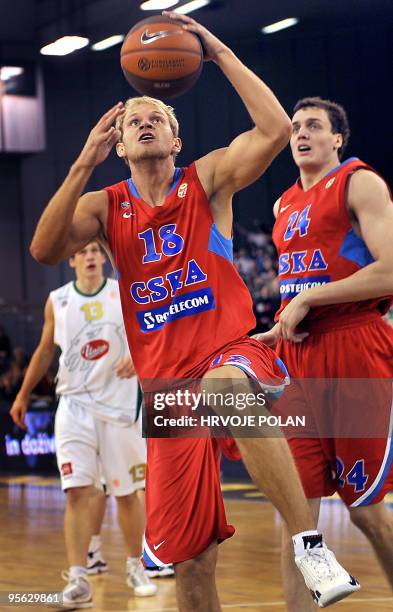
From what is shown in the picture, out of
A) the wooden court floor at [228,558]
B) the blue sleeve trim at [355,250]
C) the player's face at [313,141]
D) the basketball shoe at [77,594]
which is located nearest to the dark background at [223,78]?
the wooden court floor at [228,558]

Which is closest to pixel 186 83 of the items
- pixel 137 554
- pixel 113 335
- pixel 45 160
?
pixel 113 335

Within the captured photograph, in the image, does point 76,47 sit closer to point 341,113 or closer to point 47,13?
point 47,13

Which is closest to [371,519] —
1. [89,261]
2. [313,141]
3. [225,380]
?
[225,380]

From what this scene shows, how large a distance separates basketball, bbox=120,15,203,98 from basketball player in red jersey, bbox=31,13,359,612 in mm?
55

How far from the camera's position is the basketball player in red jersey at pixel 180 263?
3.66 meters

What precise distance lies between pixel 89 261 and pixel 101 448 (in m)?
1.11

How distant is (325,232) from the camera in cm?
421

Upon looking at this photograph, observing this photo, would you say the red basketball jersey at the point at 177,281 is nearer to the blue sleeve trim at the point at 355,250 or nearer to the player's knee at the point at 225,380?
the player's knee at the point at 225,380

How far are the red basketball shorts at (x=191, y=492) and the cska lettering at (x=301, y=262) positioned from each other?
23.9 inches

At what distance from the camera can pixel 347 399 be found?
4160 mm

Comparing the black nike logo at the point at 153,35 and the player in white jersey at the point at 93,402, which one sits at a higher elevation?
the black nike logo at the point at 153,35

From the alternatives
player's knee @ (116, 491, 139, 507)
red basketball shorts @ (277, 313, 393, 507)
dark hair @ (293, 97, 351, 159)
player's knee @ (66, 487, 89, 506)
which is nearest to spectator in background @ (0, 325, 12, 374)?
player's knee @ (116, 491, 139, 507)

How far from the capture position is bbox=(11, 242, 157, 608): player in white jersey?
19.2 ft

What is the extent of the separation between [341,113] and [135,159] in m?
1.10
